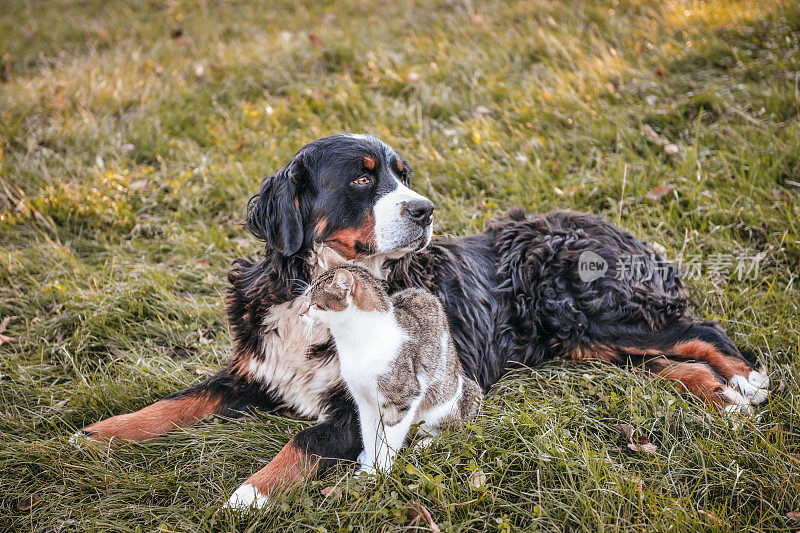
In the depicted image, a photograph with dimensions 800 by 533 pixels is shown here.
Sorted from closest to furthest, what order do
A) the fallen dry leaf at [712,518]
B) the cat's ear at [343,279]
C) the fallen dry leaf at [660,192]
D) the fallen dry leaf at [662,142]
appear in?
the fallen dry leaf at [712,518], the cat's ear at [343,279], the fallen dry leaf at [660,192], the fallen dry leaf at [662,142]

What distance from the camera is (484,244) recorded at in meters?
3.34

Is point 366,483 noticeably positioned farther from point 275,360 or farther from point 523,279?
point 523,279

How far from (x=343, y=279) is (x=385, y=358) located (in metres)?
0.37

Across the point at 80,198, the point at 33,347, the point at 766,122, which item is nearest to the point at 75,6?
the point at 80,198

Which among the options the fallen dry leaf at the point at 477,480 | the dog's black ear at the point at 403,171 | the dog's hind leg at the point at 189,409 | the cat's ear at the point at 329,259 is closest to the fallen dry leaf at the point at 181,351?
the dog's hind leg at the point at 189,409

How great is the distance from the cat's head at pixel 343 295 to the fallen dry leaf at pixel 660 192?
2.74 metres

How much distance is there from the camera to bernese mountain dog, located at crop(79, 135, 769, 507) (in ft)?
8.68

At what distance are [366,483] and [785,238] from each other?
319cm

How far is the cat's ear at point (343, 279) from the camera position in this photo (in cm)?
210

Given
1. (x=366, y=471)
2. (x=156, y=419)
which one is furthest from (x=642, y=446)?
(x=156, y=419)

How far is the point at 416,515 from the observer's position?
210 cm

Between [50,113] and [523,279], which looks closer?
[523,279]

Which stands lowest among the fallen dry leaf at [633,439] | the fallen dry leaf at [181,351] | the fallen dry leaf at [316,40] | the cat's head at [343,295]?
the fallen dry leaf at [633,439]

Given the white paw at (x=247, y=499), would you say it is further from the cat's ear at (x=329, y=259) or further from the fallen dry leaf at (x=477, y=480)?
the cat's ear at (x=329, y=259)
